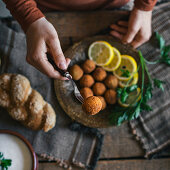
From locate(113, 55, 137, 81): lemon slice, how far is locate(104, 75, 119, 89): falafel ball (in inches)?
0.7

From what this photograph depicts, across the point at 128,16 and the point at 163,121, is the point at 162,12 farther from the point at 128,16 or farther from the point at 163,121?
the point at 163,121

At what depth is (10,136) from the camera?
62 centimetres

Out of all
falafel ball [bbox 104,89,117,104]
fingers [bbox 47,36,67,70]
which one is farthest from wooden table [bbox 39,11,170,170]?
fingers [bbox 47,36,67,70]

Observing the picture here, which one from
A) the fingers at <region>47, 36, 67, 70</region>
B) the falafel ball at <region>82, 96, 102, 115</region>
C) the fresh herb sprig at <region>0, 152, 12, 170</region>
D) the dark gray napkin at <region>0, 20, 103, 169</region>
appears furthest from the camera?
the dark gray napkin at <region>0, 20, 103, 169</region>

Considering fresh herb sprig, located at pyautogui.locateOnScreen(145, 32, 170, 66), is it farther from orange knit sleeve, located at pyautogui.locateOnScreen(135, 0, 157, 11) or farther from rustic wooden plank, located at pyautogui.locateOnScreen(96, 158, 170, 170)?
rustic wooden plank, located at pyautogui.locateOnScreen(96, 158, 170, 170)

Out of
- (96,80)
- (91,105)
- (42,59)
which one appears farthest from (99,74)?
(91,105)

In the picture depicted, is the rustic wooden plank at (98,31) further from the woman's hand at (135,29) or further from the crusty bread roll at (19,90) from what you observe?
the crusty bread roll at (19,90)

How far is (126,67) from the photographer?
0.70 metres

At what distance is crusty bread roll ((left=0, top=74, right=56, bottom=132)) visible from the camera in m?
0.63

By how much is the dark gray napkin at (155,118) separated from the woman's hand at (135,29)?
Result: 0.05 meters

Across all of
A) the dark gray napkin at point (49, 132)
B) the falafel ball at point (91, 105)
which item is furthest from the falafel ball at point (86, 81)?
the falafel ball at point (91, 105)

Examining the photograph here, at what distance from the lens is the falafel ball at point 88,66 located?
688mm

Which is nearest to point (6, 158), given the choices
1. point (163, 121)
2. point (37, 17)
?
point (37, 17)

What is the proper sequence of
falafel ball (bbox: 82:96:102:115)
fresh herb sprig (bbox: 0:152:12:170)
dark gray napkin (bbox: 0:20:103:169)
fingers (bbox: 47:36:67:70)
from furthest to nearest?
dark gray napkin (bbox: 0:20:103:169) → fresh herb sprig (bbox: 0:152:12:170) → fingers (bbox: 47:36:67:70) → falafel ball (bbox: 82:96:102:115)
